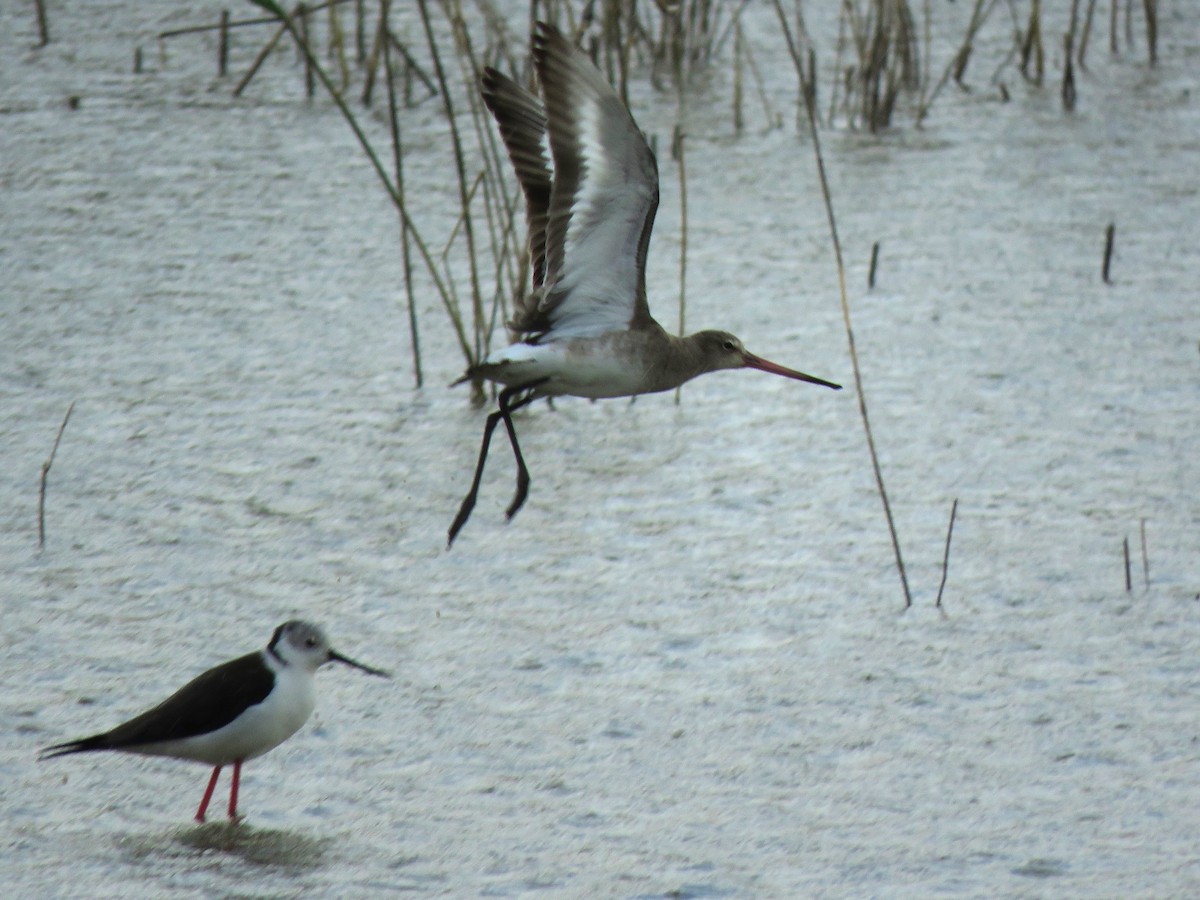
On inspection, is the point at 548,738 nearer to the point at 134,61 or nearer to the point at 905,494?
the point at 905,494

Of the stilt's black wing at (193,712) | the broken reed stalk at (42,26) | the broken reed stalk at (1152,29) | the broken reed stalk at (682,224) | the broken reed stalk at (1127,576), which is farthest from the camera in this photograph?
the broken reed stalk at (42,26)

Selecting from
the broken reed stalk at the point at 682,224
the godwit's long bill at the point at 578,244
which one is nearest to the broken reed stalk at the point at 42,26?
the broken reed stalk at the point at 682,224

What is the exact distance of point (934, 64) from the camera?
7445 millimetres

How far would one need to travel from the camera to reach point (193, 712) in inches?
112

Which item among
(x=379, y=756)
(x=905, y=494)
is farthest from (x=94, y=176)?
(x=379, y=756)

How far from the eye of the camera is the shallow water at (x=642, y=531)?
2863 mm

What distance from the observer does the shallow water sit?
2.86 metres

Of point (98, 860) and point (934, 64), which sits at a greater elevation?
point (934, 64)

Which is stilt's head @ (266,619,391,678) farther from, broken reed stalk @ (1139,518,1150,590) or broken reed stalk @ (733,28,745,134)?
broken reed stalk @ (733,28,745,134)

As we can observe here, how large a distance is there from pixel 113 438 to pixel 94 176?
1.98 metres

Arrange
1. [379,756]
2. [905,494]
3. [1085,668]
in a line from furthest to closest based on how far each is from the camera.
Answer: [905,494] < [1085,668] < [379,756]

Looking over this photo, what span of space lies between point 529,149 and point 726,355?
2.03ft

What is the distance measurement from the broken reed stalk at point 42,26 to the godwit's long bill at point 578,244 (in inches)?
162

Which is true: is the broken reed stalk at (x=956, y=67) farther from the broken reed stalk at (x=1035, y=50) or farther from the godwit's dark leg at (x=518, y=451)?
the godwit's dark leg at (x=518, y=451)
